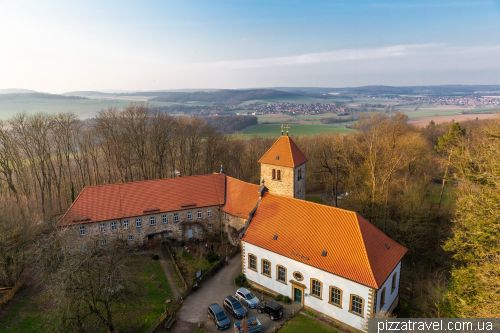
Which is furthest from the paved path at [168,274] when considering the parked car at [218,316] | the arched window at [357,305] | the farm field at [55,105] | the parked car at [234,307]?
the farm field at [55,105]

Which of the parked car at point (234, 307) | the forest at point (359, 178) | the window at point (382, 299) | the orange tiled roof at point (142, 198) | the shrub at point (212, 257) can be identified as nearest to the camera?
the forest at point (359, 178)

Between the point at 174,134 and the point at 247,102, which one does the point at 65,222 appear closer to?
the point at 174,134

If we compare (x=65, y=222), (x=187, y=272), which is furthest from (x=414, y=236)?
(x=65, y=222)

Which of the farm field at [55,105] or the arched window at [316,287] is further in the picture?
the farm field at [55,105]

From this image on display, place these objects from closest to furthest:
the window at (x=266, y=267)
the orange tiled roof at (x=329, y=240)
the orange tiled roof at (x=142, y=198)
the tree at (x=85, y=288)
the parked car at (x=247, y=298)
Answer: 1. the tree at (x=85, y=288)
2. the orange tiled roof at (x=329, y=240)
3. the parked car at (x=247, y=298)
4. the window at (x=266, y=267)
5. the orange tiled roof at (x=142, y=198)

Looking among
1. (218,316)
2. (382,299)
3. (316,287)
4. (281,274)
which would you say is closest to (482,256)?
(382,299)

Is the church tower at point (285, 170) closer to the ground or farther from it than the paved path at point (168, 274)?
farther from it

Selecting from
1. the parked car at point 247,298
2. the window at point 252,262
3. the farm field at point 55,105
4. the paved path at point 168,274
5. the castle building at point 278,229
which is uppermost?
the farm field at point 55,105

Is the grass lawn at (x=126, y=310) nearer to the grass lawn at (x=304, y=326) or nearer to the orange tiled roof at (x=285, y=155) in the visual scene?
the grass lawn at (x=304, y=326)
